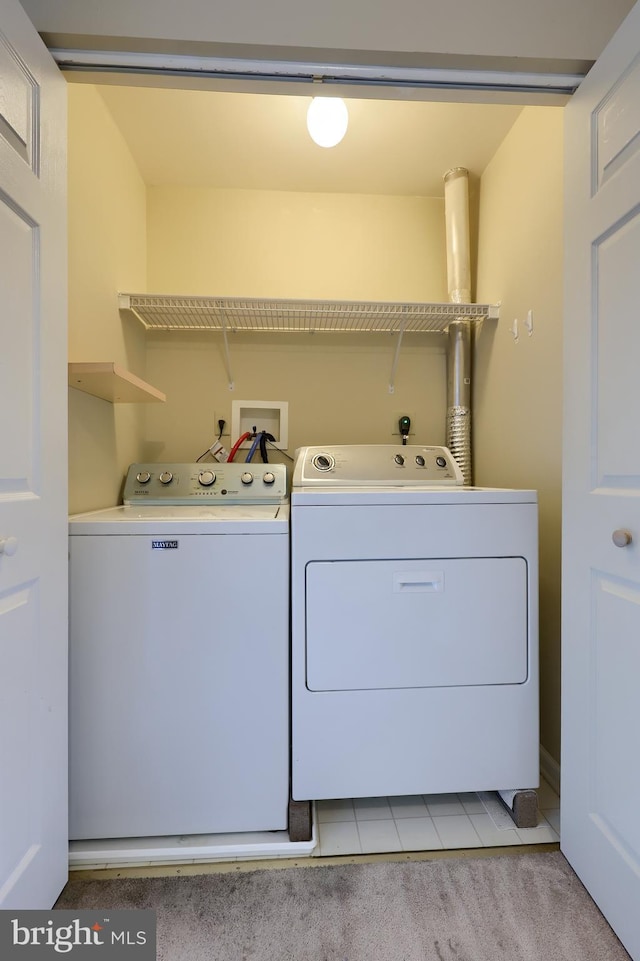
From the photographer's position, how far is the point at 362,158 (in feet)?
6.53

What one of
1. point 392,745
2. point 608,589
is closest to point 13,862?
point 392,745

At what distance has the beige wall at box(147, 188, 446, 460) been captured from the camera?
2.20 metres

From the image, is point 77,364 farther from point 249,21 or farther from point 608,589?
point 608,589

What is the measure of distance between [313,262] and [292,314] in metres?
0.40

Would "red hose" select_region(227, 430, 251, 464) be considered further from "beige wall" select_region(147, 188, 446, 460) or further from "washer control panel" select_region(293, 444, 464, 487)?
"washer control panel" select_region(293, 444, 464, 487)

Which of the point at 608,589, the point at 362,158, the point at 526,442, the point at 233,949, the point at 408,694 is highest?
the point at 362,158

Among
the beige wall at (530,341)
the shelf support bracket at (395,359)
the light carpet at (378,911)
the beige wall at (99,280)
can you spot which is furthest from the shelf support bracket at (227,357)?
the light carpet at (378,911)

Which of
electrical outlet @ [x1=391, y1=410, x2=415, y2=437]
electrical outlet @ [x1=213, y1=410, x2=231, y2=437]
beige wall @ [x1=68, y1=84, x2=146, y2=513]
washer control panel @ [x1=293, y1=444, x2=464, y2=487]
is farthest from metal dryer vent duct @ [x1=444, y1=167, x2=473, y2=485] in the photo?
beige wall @ [x1=68, y1=84, x2=146, y2=513]

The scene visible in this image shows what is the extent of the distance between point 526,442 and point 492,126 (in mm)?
1295

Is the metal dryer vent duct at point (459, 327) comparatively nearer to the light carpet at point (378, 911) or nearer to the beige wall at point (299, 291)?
the beige wall at point (299, 291)

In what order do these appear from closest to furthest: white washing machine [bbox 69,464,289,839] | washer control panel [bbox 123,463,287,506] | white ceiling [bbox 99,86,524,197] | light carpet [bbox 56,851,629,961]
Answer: light carpet [bbox 56,851,629,961] → white washing machine [bbox 69,464,289,839] → white ceiling [bbox 99,86,524,197] → washer control panel [bbox 123,463,287,506]

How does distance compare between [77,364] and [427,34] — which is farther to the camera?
[77,364]

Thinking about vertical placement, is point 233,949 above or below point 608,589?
below

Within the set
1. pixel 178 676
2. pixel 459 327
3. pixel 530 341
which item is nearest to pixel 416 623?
pixel 178 676
